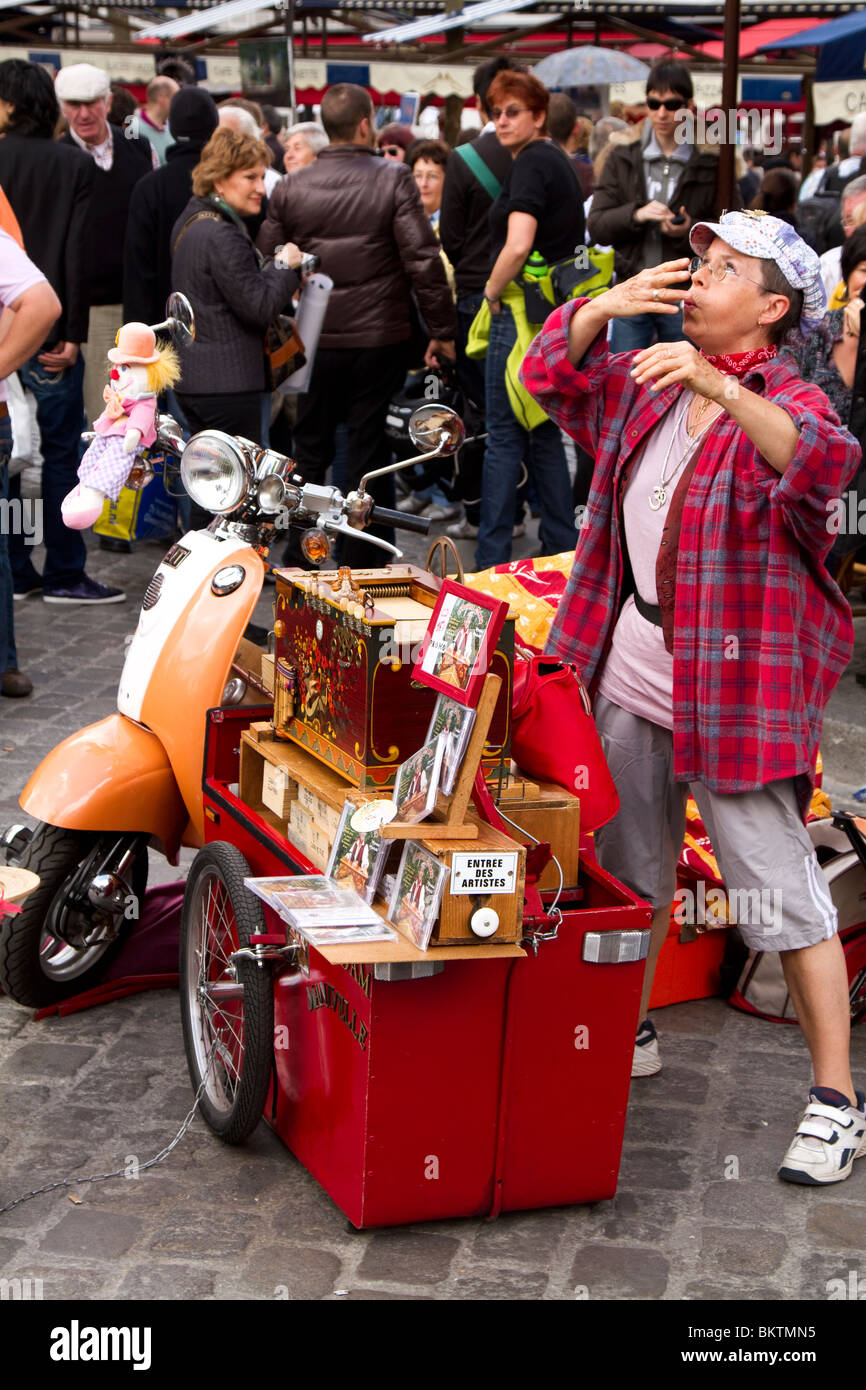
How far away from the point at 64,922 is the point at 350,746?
1.06 metres

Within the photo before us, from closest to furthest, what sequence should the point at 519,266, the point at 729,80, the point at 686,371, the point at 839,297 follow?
the point at 686,371
the point at 729,80
the point at 839,297
the point at 519,266

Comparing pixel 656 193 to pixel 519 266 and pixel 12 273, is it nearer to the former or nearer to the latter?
pixel 519 266

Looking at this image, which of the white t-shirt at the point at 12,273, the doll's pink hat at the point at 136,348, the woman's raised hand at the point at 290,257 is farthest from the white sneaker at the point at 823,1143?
the woman's raised hand at the point at 290,257

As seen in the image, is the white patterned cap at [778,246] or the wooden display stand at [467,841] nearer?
the wooden display stand at [467,841]

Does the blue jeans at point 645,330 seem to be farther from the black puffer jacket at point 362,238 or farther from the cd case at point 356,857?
the cd case at point 356,857

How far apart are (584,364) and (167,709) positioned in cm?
122

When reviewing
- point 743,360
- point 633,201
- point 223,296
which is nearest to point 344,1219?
point 743,360

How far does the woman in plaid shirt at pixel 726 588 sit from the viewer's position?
3000mm

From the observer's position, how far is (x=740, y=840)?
3.20 metres

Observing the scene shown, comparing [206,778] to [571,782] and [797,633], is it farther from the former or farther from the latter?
[797,633]

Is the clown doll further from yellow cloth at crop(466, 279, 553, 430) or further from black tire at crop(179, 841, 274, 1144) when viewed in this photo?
yellow cloth at crop(466, 279, 553, 430)

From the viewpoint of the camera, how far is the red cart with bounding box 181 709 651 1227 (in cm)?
284

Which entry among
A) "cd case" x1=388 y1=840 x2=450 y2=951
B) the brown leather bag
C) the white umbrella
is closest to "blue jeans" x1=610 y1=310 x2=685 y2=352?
the brown leather bag

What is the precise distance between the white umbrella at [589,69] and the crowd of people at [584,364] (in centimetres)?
301
